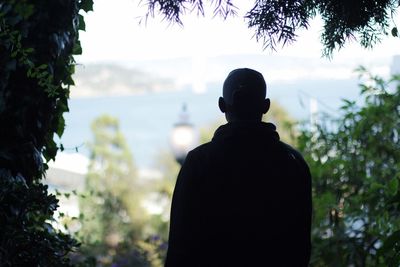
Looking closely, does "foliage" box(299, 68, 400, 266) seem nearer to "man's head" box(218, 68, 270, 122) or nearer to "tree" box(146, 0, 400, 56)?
"tree" box(146, 0, 400, 56)

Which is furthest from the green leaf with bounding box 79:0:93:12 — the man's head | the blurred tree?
the blurred tree

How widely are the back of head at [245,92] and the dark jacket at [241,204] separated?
0.05 meters

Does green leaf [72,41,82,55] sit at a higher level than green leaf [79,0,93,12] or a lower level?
lower

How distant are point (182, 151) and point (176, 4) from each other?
507 centimetres

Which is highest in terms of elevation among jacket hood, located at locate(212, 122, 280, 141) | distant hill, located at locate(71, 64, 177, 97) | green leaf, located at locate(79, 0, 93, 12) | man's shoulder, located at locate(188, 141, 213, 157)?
distant hill, located at locate(71, 64, 177, 97)

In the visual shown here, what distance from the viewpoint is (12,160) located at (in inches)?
97.4

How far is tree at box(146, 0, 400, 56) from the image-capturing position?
7.40ft

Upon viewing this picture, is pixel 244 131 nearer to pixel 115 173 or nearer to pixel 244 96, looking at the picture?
pixel 244 96

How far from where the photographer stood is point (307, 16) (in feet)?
7.78

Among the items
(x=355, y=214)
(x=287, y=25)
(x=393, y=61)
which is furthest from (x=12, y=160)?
(x=393, y=61)

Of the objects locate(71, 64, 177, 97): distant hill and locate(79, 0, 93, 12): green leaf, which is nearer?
locate(79, 0, 93, 12): green leaf

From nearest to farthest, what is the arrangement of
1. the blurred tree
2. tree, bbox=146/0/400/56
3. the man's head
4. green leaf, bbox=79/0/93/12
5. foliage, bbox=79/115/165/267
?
the man's head
tree, bbox=146/0/400/56
green leaf, bbox=79/0/93/12
foliage, bbox=79/115/165/267
the blurred tree

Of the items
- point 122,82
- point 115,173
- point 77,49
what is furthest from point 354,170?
point 122,82

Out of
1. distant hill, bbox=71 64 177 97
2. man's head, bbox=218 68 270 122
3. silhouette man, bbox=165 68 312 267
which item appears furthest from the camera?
distant hill, bbox=71 64 177 97
